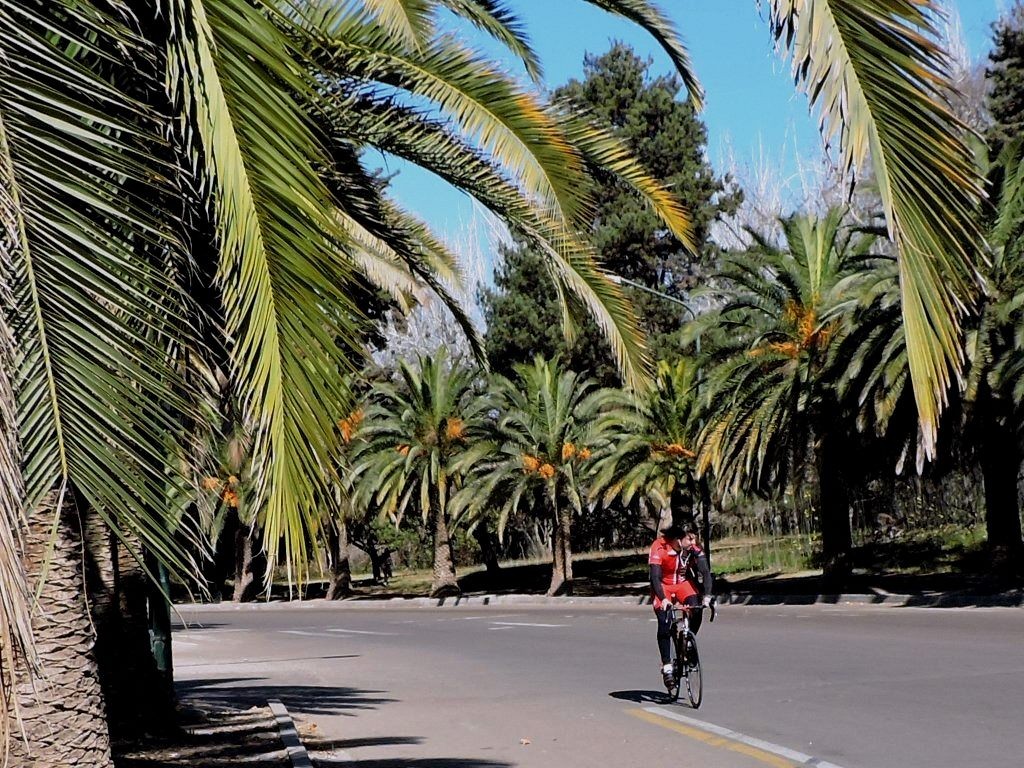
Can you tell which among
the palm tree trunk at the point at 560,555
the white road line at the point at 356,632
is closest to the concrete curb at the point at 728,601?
the palm tree trunk at the point at 560,555

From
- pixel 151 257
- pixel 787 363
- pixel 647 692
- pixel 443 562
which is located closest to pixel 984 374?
pixel 787 363

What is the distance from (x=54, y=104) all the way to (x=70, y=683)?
2.96m

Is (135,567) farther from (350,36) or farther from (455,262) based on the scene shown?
(350,36)

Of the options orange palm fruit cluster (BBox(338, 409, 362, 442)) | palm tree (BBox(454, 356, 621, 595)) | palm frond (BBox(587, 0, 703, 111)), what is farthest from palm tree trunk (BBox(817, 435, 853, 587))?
orange palm fruit cluster (BBox(338, 409, 362, 442))

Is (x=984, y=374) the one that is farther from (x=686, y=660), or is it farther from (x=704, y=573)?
(x=686, y=660)

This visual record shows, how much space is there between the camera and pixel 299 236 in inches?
153

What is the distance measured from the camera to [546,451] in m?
42.2

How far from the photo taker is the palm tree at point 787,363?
29.1m

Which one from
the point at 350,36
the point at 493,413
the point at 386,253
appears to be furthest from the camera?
the point at 493,413

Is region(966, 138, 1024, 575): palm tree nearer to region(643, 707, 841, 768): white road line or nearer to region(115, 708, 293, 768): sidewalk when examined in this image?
region(643, 707, 841, 768): white road line

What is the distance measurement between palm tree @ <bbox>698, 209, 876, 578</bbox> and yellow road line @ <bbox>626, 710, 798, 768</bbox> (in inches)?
701

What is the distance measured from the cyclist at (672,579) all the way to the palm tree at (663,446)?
81.2 feet

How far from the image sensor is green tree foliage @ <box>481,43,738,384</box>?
185 ft

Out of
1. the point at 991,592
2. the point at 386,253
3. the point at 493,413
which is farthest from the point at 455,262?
the point at 493,413
